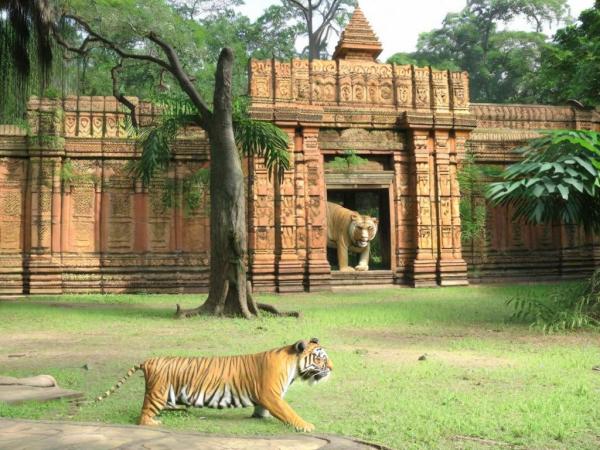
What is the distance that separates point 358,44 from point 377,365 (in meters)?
12.4

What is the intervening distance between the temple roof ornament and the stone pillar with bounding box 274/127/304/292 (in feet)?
12.4

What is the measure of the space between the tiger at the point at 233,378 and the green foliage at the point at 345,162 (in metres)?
10.9

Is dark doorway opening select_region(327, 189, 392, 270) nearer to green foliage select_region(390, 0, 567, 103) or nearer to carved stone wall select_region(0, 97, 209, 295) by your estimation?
carved stone wall select_region(0, 97, 209, 295)

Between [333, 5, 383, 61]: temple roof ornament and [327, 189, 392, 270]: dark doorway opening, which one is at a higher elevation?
[333, 5, 383, 61]: temple roof ornament

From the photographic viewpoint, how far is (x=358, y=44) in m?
16.6

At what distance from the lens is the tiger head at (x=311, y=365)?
3.78 meters

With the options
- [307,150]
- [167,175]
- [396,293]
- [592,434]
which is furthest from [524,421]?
[167,175]

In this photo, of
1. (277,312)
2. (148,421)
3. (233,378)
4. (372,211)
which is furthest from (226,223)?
(372,211)

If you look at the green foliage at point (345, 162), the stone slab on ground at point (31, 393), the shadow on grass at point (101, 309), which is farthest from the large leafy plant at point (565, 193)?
the green foliage at point (345, 162)

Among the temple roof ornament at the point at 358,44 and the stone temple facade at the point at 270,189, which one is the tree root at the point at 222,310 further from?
the temple roof ornament at the point at 358,44

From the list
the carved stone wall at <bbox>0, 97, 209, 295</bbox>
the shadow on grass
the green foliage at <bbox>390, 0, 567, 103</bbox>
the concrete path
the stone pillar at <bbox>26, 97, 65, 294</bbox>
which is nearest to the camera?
the concrete path

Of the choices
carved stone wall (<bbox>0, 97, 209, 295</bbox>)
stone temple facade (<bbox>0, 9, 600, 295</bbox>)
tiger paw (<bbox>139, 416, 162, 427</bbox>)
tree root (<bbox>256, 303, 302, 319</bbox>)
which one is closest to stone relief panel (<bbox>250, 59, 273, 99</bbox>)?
stone temple facade (<bbox>0, 9, 600, 295</bbox>)

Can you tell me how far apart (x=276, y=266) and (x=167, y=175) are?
3333mm

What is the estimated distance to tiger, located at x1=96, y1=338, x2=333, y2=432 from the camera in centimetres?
374
